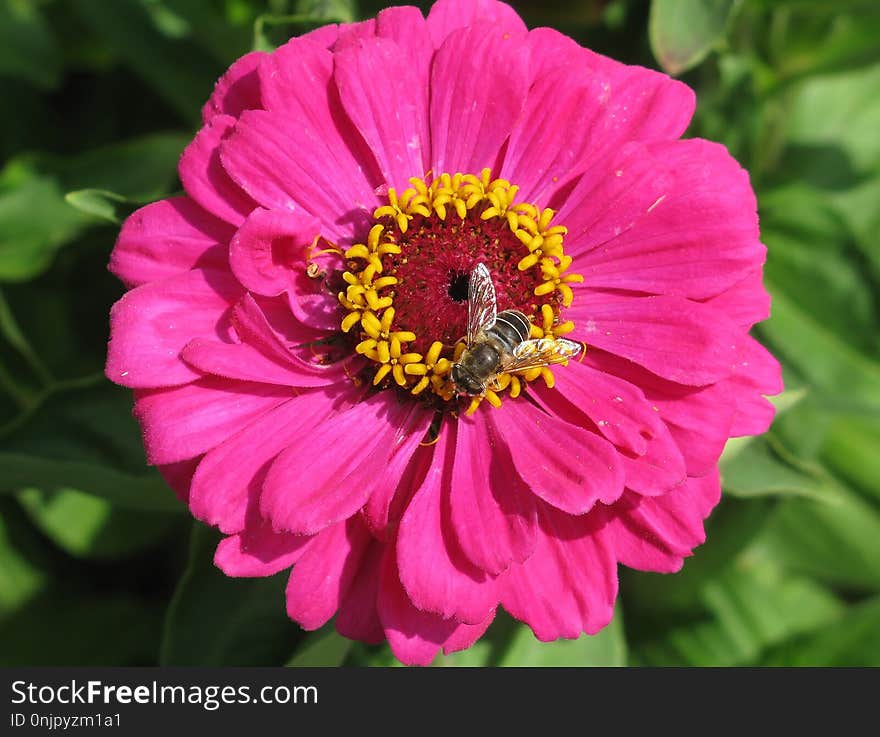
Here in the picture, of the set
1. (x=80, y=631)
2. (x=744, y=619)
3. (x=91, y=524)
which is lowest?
(x=80, y=631)

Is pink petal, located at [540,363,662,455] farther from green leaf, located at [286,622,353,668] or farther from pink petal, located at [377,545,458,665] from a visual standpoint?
green leaf, located at [286,622,353,668]

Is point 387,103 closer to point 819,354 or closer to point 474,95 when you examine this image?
point 474,95

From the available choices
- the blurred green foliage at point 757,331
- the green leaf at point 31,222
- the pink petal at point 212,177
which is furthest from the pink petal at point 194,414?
the green leaf at point 31,222

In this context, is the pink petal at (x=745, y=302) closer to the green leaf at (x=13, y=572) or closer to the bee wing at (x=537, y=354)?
the bee wing at (x=537, y=354)

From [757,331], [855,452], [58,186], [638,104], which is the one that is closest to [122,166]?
[58,186]

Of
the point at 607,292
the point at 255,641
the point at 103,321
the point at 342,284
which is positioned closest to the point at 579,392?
the point at 607,292

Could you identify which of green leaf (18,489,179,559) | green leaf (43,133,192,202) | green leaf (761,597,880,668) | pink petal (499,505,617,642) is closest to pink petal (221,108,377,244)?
pink petal (499,505,617,642)

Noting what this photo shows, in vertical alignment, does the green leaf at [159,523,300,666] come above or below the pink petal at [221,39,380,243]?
below
